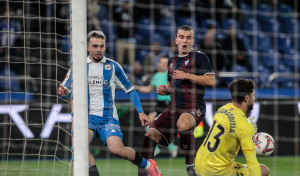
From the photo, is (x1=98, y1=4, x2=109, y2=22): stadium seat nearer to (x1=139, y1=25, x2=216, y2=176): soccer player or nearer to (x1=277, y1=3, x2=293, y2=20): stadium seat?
(x1=277, y1=3, x2=293, y2=20): stadium seat

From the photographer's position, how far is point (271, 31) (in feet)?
47.2

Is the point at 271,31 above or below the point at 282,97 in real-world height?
above

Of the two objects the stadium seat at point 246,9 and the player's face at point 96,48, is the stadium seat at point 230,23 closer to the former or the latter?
the stadium seat at point 246,9

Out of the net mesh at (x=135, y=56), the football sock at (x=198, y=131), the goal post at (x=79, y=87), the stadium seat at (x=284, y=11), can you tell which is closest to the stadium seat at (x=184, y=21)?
the net mesh at (x=135, y=56)

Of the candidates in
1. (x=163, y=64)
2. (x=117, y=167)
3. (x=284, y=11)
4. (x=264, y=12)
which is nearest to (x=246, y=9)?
(x=264, y=12)

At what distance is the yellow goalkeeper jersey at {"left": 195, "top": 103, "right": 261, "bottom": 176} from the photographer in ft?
18.0

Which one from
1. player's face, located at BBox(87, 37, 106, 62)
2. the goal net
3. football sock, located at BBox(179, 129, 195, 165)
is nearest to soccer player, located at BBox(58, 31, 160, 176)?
player's face, located at BBox(87, 37, 106, 62)

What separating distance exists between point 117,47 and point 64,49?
113 cm

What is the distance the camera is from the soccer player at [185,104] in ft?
22.4

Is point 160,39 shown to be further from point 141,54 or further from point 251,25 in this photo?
point 251,25

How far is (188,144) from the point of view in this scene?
694cm

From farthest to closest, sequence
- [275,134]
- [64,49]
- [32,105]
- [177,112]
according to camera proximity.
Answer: [64,49], [275,134], [32,105], [177,112]

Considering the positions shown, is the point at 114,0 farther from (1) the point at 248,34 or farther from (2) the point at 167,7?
(1) the point at 248,34

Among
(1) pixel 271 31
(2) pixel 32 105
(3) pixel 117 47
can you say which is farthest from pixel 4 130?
(1) pixel 271 31
